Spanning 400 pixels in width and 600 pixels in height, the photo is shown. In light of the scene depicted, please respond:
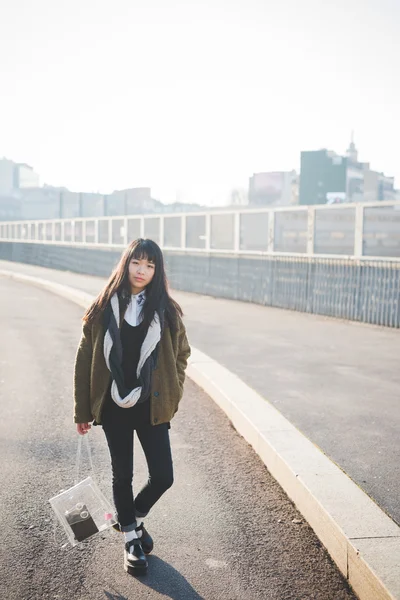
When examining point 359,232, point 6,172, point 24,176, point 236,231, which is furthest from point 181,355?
point 24,176

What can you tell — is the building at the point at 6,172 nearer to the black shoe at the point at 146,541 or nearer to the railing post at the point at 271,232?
the railing post at the point at 271,232

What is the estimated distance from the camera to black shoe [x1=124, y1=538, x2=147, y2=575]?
327 centimetres

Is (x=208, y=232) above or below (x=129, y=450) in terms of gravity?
above

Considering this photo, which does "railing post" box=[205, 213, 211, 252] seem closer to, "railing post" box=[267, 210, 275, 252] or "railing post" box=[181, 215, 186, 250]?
"railing post" box=[181, 215, 186, 250]

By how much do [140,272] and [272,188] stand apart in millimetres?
118028

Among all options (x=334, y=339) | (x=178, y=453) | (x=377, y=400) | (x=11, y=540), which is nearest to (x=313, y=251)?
(x=334, y=339)

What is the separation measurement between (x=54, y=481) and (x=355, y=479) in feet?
6.41

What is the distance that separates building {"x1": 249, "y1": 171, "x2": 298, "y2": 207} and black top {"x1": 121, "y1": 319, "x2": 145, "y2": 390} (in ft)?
371

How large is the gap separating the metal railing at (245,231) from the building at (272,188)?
8909cm

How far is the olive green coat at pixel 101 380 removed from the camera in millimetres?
3373

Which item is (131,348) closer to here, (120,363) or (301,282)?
(120,363)

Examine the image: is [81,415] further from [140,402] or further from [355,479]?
[355,479]

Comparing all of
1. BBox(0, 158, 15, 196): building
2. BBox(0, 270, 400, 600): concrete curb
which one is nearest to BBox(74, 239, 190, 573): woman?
BBox(0, 270, 400, 600): concrete curb

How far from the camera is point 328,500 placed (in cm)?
378
